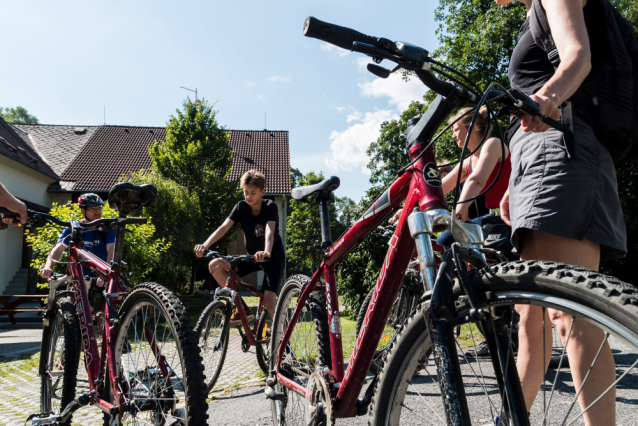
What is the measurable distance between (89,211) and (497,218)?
4.37 meters

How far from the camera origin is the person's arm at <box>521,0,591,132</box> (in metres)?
1.32

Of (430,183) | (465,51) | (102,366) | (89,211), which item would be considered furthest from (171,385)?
(465,51)

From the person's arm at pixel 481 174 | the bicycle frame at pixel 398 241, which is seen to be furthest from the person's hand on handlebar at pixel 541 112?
the person's arm at pixel 481 174

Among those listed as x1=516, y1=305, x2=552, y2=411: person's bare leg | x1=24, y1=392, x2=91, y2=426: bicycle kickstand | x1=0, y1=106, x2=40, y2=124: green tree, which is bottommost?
x1=24, y1=392, x2=91, y2=426: bicycle kickstand

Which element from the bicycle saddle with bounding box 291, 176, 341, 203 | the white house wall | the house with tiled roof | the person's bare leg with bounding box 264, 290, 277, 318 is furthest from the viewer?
the house with tiled roof

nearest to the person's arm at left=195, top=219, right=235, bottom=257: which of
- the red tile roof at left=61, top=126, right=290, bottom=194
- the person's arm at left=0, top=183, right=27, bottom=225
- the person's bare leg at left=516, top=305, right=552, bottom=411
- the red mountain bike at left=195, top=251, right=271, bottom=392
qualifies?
the red mountain bike at left=195, top=251, right=271, bottom=392

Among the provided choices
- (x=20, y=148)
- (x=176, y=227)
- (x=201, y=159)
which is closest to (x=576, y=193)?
(x=176, y=227)

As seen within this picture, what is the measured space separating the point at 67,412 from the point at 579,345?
2809mm

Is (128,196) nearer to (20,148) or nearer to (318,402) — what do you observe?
(318,402)

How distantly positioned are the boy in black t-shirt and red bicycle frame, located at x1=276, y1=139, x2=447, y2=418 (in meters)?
2.40

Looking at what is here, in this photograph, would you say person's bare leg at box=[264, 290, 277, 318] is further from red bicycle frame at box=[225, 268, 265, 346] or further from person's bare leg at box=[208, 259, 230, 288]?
person's bare leg at box=[208, 259, 230, 288]

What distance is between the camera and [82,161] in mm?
27188

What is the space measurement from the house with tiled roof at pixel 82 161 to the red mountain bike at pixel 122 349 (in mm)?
17989

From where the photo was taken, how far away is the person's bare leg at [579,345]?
121 centimetres
